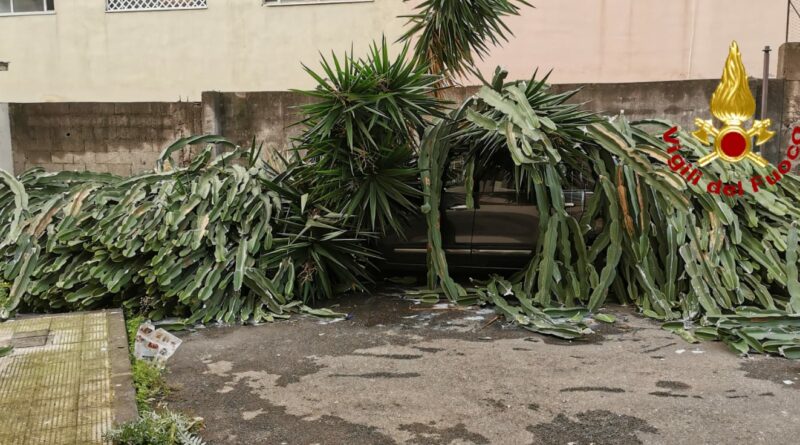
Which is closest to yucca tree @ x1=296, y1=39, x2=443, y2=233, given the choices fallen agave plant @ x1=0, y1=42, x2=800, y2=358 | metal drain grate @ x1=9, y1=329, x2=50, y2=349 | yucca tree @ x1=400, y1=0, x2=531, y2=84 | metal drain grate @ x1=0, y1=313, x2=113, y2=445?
fallen agave plant @ x1=0, y1=42, x2=800, y2=358

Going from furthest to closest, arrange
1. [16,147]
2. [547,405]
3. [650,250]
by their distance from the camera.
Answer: [16,147], [650,250], [547,405]

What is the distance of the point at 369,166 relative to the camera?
19.4 ft

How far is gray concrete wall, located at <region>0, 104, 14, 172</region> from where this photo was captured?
922cm

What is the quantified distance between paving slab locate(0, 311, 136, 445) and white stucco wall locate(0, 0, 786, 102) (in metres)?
7.40

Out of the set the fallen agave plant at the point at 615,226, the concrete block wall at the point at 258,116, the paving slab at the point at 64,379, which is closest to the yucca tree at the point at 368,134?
the fallen agave plant at the point at 615,226

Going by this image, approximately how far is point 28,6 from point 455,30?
972 cm

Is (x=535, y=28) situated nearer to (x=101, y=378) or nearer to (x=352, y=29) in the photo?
(x=352, y=29)

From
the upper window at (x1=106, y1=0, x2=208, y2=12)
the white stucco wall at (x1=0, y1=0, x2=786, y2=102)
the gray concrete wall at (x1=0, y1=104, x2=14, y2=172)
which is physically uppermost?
the upper window at (x1=106, y1=0, x2=208, y2=12)

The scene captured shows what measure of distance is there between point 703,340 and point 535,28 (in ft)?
25.0

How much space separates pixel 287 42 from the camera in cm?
1177

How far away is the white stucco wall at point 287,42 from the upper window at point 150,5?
0.36 feet

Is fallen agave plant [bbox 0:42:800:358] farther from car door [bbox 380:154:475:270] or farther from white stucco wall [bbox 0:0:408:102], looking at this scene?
white stucco wall [bbox 0:0:408:102]

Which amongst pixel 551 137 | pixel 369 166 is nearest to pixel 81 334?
pixel 369 166

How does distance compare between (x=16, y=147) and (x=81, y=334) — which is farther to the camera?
(x=16, y=147)
